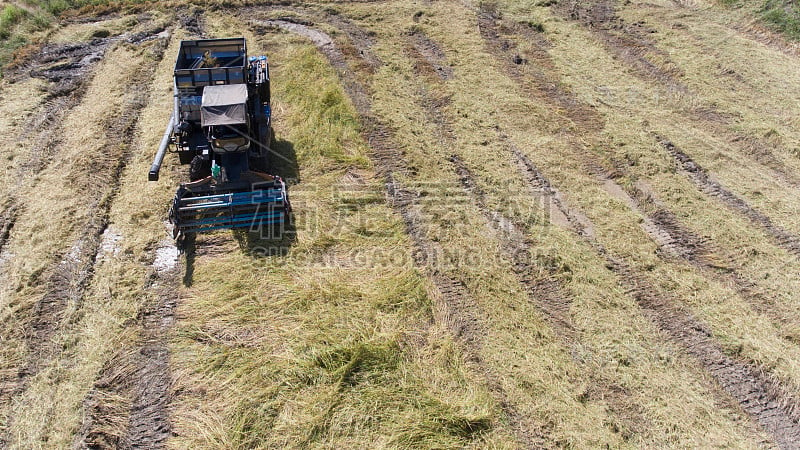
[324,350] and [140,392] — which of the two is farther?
[324,350]

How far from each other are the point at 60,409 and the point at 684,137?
46.8 feet

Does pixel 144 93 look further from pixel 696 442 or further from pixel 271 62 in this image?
pixel 696 442

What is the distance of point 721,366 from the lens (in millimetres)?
7328

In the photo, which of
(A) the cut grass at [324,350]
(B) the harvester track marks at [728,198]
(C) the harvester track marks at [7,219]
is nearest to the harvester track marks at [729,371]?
(B) the harvester track marks at [728,198]

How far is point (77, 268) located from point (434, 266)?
264 inches

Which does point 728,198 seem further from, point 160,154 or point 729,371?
point 160,154

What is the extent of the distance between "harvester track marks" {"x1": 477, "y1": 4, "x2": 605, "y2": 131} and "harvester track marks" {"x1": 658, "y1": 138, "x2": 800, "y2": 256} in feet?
6.69

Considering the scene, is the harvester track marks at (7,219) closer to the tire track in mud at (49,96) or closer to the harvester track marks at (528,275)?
the tire track in mud at (49,96)

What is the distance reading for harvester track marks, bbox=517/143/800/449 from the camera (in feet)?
22.1

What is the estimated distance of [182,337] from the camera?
7551 mm

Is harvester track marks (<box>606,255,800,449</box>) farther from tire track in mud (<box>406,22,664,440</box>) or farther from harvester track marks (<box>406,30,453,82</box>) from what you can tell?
harvester track marks (<box>406,30,453,82</box>)

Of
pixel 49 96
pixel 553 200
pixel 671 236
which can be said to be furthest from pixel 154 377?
pixel 49 96

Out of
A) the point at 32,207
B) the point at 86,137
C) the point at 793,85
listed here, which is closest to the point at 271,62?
the point at 86,137

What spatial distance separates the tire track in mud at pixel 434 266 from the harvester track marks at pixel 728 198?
6.59 meters
